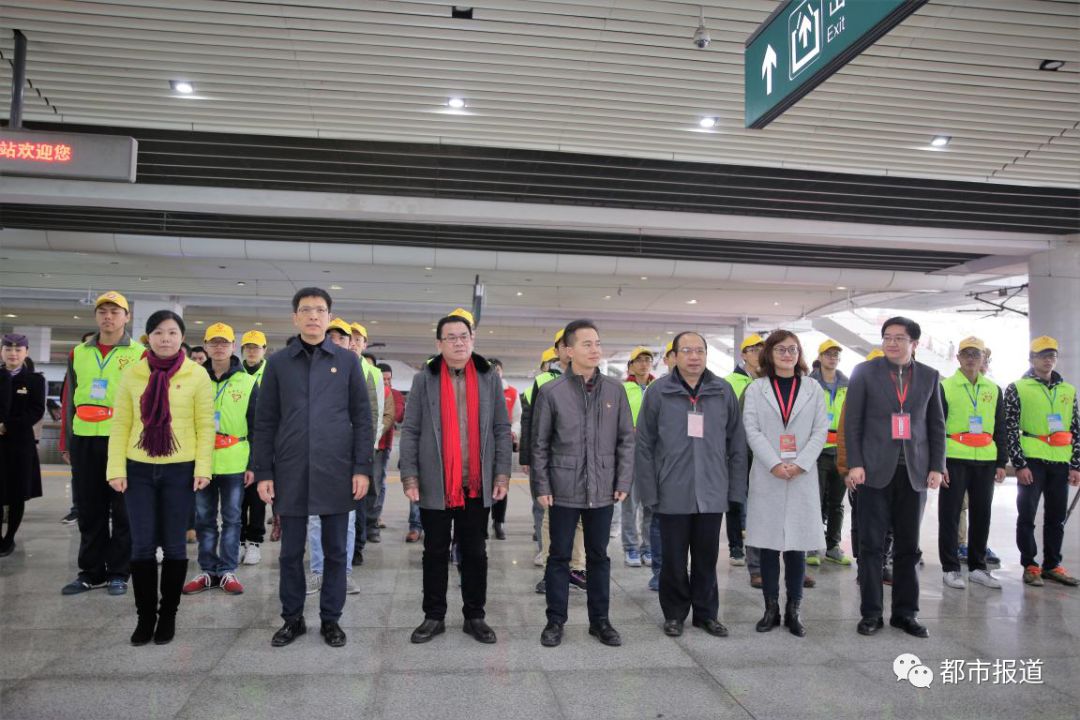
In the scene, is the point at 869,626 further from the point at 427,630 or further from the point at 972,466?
the point at 427,630

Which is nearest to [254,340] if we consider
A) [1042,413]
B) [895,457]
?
[895,457]

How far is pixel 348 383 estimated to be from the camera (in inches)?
136

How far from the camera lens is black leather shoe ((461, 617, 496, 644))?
133 inches

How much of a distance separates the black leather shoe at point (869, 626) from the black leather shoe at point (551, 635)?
1552mm

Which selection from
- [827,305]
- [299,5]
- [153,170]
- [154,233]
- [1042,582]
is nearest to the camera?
[1042,582]

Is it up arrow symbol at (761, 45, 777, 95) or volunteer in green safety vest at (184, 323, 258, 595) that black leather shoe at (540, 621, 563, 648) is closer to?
volunteer in green safety vest at (184, 323, 258, 595)

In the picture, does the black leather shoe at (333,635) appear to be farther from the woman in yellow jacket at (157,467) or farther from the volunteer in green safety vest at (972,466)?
the volunteer in green safety vest at (972,466)

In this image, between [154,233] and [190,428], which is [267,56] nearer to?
[190,428]

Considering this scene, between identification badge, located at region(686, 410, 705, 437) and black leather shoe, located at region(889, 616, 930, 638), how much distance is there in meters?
1.43

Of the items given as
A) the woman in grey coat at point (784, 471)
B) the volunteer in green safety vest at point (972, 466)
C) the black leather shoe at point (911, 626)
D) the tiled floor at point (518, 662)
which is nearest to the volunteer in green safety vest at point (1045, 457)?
the volunteer in green safety vest at point (972, 466)

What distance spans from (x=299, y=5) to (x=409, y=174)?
11.9ft

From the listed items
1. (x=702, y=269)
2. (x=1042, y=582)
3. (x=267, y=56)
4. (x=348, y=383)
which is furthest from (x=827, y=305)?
(x=348, y=383)

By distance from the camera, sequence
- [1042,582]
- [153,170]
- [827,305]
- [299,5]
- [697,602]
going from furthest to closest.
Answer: [827,305] → [153,170] → [299,5] → [1042,582] → [697,602]

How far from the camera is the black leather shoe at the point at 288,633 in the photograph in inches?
129
